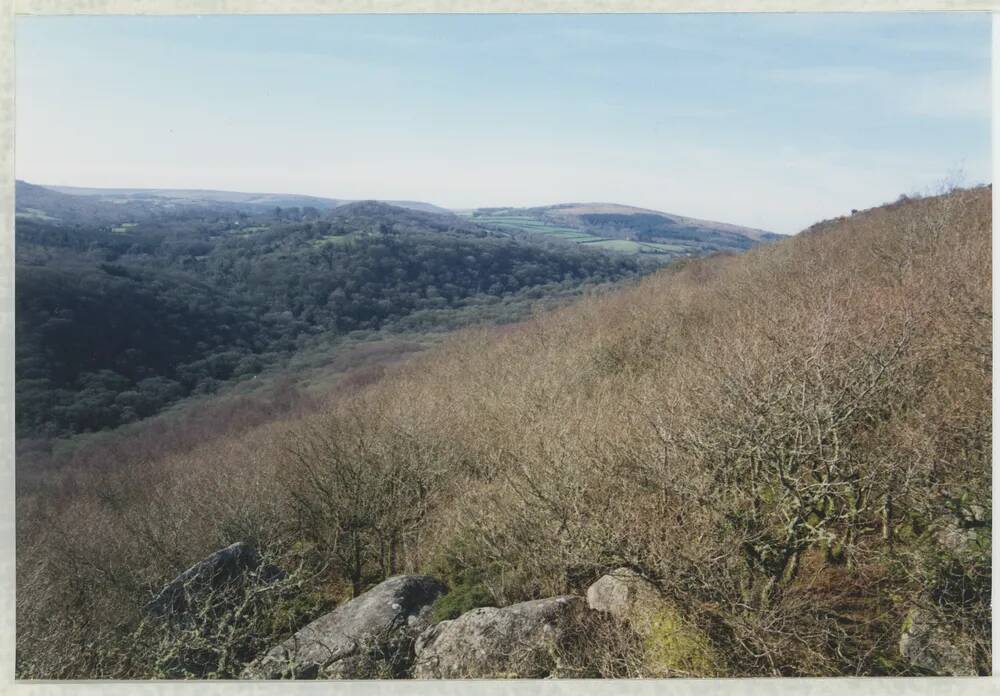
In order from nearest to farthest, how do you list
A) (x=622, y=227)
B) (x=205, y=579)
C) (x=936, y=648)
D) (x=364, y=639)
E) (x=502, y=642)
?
1. (x=936, y=648)
2. (x=502, y=642)
3. (x=364, y=639)
4. (x=205, y=579)
5. (x=622, y=227)

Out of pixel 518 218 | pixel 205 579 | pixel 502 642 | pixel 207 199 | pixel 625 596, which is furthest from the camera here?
pixel 518 218

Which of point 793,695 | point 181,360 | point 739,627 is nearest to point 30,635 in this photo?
point 739,627

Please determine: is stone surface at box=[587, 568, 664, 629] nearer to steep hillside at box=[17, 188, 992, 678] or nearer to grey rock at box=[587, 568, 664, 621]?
grey rock at box=[587, 568, 664, 621]

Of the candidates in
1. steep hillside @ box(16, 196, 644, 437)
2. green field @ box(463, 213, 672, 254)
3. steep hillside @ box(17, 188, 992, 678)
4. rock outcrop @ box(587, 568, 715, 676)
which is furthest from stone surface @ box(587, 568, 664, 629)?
green field @ box(463, 213, 672, 254)

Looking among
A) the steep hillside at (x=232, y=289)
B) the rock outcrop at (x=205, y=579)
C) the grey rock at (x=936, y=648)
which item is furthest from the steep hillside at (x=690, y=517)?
the steep hillside at (x=232, y=289)

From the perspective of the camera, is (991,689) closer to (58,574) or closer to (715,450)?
(715,450)

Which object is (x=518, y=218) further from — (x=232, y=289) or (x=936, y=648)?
(x=936, y=648)

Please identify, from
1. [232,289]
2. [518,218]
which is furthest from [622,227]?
[232,289]
